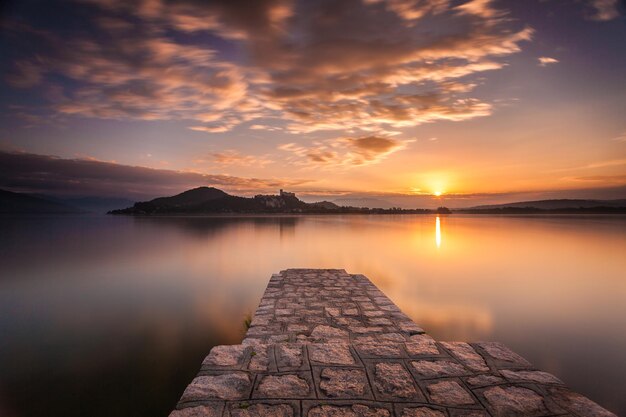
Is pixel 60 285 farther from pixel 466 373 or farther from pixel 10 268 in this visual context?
pixel 466 373

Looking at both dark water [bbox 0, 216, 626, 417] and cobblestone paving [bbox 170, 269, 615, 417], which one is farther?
dark water [bbox 0, 216, 626, 417]

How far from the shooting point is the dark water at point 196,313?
475 centimetres

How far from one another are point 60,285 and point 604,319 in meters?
16.9

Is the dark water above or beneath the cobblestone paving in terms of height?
beneath

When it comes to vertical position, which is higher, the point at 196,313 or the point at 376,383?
the point at 376,383

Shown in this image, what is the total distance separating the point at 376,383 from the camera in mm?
3084

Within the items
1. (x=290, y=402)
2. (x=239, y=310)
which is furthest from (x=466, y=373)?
(x=239, y=310)

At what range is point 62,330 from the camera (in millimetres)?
6844

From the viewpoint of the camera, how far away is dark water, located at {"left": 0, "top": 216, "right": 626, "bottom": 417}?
187 inches

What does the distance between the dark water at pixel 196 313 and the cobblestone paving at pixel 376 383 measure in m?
1.94

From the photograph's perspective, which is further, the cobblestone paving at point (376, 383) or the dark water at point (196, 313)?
the dark water at point (196, 313)

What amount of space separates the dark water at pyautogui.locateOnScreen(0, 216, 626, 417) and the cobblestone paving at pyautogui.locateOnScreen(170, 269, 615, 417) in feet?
6.35

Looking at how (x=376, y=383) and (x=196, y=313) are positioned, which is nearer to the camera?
(x=376, y=383)

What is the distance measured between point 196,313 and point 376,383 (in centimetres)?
614
